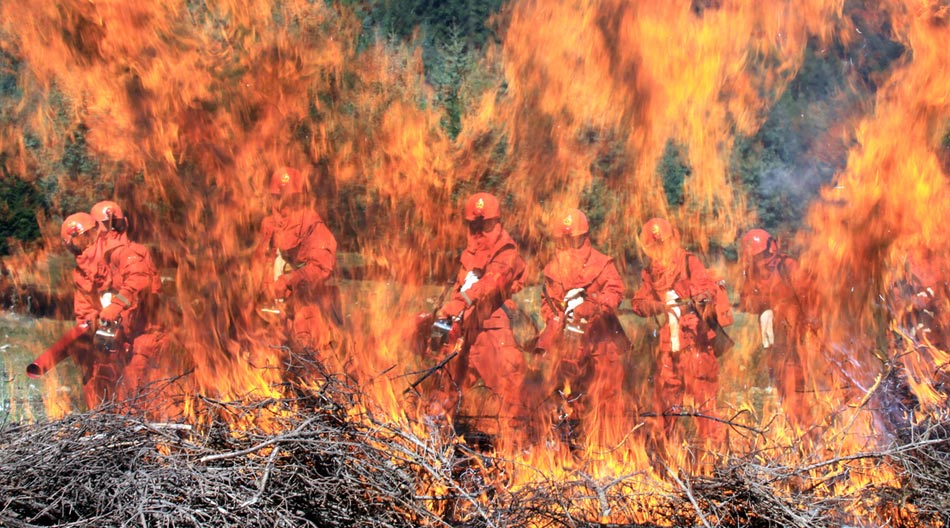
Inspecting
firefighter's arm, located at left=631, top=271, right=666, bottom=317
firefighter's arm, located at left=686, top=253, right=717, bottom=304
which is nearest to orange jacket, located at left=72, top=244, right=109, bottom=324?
firefighter's arm, located at left=631, top=271, right=666, bottom=317

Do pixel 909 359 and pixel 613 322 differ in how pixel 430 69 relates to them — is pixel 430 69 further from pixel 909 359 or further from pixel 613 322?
pixel 909 359

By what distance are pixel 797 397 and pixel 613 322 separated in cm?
163

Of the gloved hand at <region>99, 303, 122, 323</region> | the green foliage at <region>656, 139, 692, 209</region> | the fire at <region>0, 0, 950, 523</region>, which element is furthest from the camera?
the green foliage at <region>656, 139, 692, 209</region>

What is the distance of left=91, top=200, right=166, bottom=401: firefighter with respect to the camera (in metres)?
6.60

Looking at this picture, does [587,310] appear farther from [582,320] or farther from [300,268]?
[300,268]

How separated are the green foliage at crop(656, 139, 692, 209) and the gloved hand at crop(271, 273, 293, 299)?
12.3 ft

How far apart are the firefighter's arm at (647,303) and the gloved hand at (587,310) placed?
1.56 feet

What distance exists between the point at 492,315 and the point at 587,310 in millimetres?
752

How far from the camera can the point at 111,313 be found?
255 inches

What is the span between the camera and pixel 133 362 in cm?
668

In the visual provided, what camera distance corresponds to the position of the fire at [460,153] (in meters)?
6.82

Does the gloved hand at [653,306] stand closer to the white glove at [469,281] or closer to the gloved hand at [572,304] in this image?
the gloved hand at [572,304]

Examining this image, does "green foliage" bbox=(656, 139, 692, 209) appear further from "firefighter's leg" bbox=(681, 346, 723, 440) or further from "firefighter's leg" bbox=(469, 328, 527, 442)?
"firefighter's leg" bbox=(469, 328, 527, 442)

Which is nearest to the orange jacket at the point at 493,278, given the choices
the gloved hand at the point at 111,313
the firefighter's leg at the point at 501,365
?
the firefighter's leg at the point at 501,365
